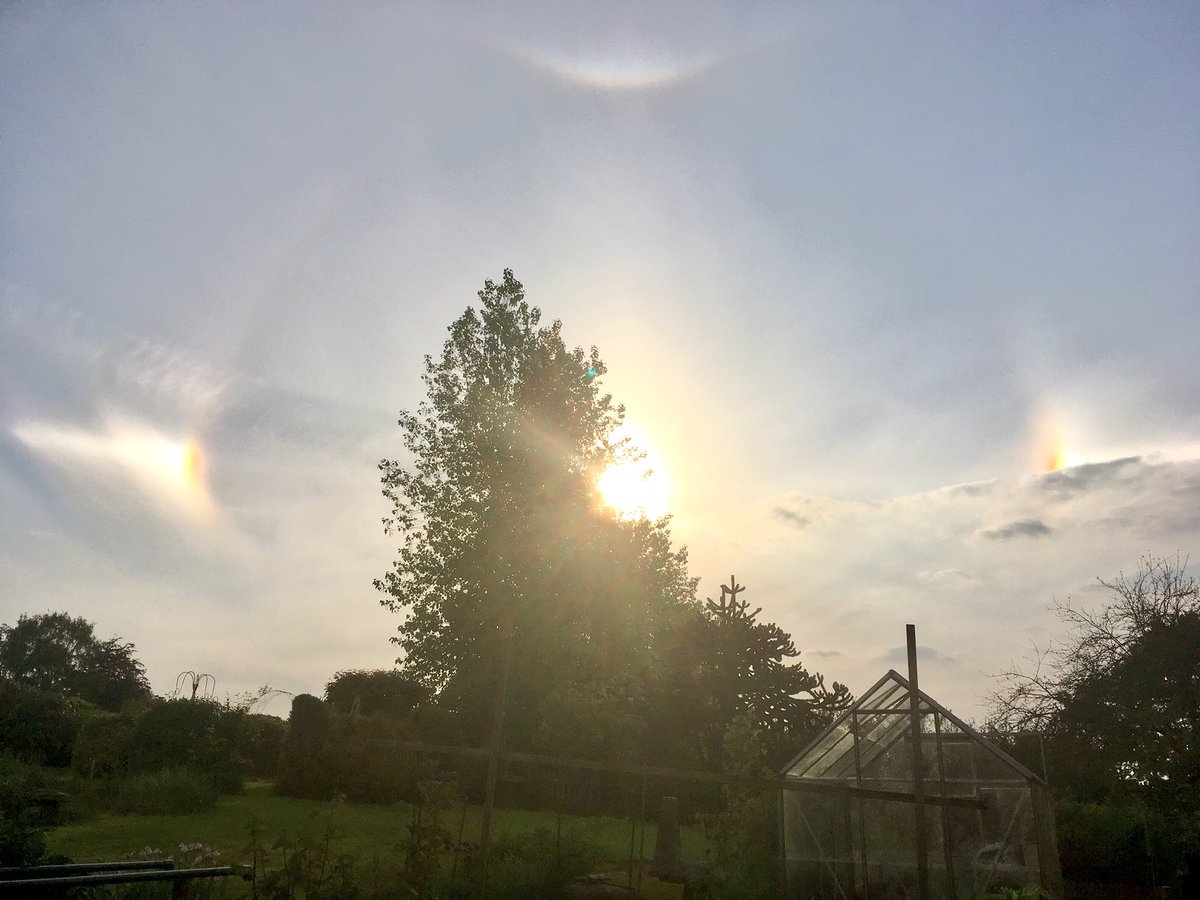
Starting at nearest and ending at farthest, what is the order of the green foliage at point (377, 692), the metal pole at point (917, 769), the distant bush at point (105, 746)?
1. the metal pole at point (917, 769)
2. the distant bush at point (105, 746)
3. the green foliage at point (377, 692)

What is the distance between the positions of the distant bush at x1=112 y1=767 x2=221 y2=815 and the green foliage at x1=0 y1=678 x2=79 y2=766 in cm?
667

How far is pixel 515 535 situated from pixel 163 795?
1131 centimetres

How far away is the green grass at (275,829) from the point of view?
48.1 ft

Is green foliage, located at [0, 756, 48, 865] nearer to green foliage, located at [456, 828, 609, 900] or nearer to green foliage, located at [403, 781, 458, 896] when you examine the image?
green foliage, located at [403, 781, 458, 896]

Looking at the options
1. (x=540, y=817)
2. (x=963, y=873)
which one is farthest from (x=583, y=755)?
(x=963, y=873)

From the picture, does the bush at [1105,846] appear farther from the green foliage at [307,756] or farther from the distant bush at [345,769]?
the green foliage at [307,756]

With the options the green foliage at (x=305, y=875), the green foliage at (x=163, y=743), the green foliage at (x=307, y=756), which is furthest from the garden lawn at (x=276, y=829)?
the green foliage at (x=163, y=743)

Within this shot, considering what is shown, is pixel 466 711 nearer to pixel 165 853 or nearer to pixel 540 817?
pixel 540 817

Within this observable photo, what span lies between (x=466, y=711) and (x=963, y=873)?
65.0 ft

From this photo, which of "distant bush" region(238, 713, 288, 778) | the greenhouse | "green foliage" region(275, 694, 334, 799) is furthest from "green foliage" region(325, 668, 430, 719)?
the greenhouse

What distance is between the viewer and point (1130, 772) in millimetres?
19281

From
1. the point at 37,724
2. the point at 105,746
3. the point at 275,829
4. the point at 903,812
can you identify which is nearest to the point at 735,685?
the point at 903,812

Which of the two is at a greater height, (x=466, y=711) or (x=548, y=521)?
(x=548, y=521)

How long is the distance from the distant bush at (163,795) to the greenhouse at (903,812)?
14.1 m
